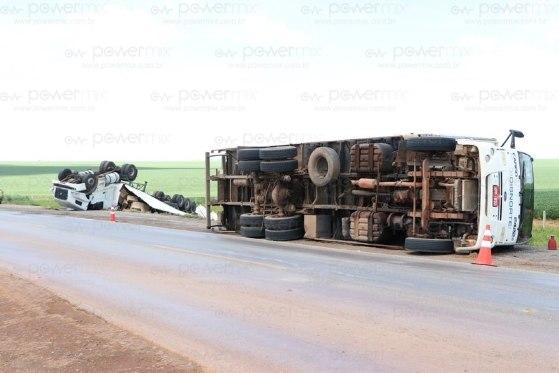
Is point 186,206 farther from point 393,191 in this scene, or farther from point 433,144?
point 433,144

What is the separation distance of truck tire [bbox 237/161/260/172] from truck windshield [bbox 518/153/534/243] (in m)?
7.32

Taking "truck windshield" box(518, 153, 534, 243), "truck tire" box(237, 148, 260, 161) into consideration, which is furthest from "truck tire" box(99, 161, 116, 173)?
"truck windshield" box(518, 153, 534, 243)

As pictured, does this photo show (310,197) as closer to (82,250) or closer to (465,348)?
(82,250)

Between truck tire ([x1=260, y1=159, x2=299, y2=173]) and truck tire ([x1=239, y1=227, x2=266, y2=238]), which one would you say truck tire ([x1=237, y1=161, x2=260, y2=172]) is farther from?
truck tire ([x1=239, y1=227, x2=266, y2=238])

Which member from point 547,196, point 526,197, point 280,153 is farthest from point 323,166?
point 547,196

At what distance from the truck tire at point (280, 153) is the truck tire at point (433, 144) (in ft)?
15.3

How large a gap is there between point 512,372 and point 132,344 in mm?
3492

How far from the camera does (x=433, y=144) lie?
14828 mm

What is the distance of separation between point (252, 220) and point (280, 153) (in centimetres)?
206

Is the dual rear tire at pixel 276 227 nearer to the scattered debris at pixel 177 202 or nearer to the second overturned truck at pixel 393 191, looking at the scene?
the second overturned truck at pixel 393 191

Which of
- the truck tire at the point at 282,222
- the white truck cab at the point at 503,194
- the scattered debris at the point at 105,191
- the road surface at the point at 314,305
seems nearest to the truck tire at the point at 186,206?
the scattered debris at the point at 105,191

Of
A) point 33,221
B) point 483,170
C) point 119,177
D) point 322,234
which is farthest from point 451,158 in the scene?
point 119,177

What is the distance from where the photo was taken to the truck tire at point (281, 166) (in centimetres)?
1884

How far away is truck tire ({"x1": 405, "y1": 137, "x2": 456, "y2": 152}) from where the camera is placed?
48.5 ft
